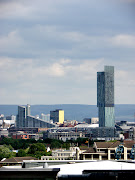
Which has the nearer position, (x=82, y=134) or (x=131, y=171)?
(x=131, y=171)

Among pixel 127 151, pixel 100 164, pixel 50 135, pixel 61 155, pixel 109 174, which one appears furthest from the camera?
pixel 50 135

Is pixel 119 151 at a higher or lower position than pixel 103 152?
higher

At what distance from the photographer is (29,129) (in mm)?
197750

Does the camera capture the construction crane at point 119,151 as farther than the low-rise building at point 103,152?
No

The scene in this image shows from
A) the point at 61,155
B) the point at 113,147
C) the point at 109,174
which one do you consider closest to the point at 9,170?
the point at 109,174

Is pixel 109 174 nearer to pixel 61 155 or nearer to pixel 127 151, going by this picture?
pixel 127 151

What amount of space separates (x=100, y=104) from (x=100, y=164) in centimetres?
18749

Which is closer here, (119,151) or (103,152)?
(119,151)

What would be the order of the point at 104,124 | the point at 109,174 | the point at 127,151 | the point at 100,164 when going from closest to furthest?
the point at 109,174 → the point at 100,164 → the point at 127,151 → the point at 104,124

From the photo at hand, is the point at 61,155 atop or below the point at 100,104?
below

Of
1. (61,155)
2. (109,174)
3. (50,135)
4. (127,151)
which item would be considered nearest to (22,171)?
(109,174)

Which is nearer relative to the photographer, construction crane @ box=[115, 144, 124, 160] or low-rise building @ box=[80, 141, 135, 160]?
construction crane @ box=[115, 144, 124, 160]

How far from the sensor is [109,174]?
33.1 feet

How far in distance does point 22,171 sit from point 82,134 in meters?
149
